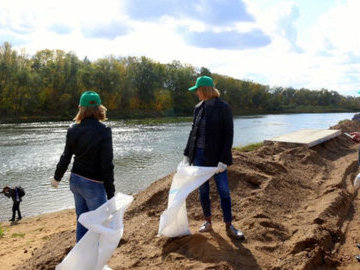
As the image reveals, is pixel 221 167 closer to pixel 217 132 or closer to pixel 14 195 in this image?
pixel 217 132

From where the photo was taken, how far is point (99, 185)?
131 inches

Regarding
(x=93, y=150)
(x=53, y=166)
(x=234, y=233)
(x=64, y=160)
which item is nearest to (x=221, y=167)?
(x=234, y=233)

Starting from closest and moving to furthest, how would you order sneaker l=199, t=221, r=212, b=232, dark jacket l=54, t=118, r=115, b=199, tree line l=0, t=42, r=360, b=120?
dark jacket l=54, t=118, r=115, b=199 < sneaker l=199, t=221, r=212, b=232 < tree line l=0, t=42, r=360, b=120

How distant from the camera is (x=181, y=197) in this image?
3.91 m

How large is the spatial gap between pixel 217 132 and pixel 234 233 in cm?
118

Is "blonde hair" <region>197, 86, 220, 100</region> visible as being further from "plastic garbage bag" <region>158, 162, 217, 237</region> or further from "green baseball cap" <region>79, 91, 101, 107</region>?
"green baseball cap" <region>79, 91, 101, 107</region>

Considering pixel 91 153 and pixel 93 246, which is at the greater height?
pixel 91 153

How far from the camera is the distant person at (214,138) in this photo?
155 inches

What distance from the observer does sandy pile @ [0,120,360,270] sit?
12.0ft

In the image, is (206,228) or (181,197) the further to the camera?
(206,228)

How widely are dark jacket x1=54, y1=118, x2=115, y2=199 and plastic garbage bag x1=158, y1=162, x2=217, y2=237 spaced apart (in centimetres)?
87

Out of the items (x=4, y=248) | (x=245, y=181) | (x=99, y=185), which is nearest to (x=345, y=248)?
(x=245, y=181)

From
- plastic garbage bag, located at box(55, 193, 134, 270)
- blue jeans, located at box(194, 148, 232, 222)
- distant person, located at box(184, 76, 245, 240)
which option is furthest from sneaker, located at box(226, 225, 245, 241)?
plastic garbage bag, located at box(55, 193, 134, 270)

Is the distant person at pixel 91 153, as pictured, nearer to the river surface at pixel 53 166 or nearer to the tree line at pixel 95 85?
the river surface at pixel 53 166
